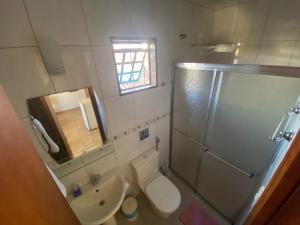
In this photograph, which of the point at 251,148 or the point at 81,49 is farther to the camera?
the point at 251,148

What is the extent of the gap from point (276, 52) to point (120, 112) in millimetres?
1745

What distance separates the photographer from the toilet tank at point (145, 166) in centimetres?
164

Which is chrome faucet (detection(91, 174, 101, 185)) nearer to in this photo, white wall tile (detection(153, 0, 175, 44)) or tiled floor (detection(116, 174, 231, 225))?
tiled floor (detection(116, 174, 231, 225))

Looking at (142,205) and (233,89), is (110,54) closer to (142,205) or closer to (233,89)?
(233,89)

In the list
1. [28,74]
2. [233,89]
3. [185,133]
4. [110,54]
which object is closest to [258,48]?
[233,89]

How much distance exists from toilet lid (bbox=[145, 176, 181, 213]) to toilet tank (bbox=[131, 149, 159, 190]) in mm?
88

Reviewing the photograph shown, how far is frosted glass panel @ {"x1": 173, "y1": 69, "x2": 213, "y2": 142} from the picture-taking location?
1407 mm

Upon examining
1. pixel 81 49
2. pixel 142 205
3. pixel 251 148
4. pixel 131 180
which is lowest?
pixel 142 205

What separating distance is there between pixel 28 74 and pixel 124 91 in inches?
27.4

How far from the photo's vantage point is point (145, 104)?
1529 mm

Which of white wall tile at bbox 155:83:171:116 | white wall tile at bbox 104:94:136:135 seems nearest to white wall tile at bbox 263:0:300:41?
white wall tile at bbox 155:83:171:116

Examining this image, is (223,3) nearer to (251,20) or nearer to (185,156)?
(251,20)

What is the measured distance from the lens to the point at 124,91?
1327 millimetres

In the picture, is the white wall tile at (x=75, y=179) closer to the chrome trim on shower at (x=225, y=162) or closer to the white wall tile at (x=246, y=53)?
the chrome trim on shower at (x=225, y=162)
